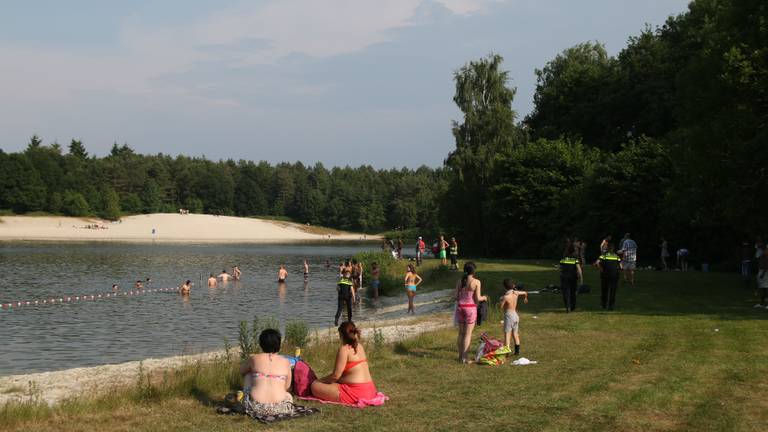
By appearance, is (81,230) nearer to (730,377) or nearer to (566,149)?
(566,149)

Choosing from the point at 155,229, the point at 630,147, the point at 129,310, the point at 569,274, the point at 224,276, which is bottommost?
the point at 129,310

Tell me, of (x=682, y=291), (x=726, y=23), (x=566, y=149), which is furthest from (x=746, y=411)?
(x=566, y=149)

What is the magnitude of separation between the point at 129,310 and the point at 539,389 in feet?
80.3

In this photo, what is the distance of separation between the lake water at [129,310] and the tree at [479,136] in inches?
518

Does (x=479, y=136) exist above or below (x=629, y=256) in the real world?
above

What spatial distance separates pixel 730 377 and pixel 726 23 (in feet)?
67.0

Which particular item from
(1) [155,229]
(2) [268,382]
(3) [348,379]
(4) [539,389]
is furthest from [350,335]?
(1) [155,229]

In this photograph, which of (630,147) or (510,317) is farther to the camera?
(630,147)

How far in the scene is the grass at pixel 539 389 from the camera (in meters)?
9.30

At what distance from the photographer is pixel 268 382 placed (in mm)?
9883

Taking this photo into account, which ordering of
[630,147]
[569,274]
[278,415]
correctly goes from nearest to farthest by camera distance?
1. [278,415]
2. [569,274]
3. [630,147]

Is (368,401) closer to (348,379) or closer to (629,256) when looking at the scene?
(348,379)

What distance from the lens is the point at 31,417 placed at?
9.52 meters

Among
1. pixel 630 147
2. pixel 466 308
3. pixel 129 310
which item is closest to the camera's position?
pixel 466 308
